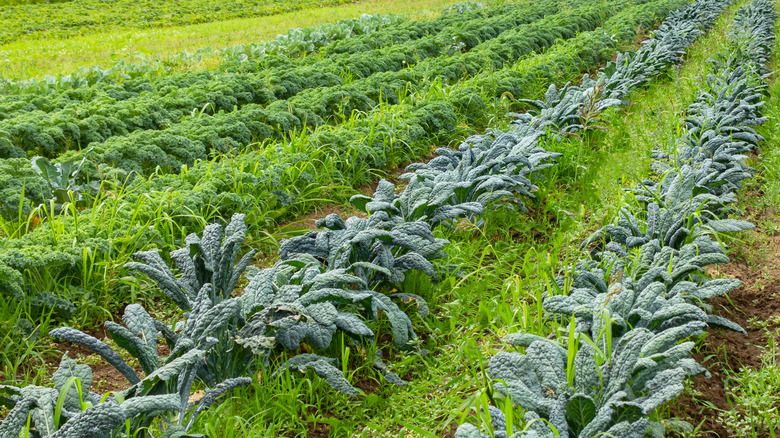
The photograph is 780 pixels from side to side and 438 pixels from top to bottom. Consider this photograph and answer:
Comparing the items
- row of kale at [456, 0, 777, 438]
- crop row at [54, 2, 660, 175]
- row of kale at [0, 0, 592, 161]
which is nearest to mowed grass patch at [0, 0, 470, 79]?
row of kale at [0, 0, 592, 161]

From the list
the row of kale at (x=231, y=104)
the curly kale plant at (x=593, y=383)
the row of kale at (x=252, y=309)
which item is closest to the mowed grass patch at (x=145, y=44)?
the row of kale at (x=231, y=104)

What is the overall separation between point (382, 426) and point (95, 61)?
10.4 meters

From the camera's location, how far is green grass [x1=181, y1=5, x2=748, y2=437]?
8.28 ft

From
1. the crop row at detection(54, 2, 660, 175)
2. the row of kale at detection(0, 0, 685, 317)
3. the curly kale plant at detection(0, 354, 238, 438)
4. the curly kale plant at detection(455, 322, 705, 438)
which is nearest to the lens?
the curly kale plant at detection(0, 354, 238, 438)

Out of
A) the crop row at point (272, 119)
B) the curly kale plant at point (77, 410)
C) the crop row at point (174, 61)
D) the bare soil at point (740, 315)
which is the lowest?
the bare soil at point (740, 315)

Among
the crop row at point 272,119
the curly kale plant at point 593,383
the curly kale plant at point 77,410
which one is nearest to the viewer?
the curly kale plant at point 77,410

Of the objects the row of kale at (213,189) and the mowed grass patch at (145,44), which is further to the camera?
the mowed grass patch at (145,44)

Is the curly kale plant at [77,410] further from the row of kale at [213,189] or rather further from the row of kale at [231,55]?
the row of kale at [231,55]

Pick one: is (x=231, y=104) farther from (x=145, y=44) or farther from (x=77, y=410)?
(x=145, y=44)

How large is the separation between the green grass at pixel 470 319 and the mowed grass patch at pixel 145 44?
5977 millimetres

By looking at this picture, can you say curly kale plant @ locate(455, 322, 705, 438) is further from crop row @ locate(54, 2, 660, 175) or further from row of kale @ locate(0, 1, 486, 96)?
row of kale @ locate(0, 1, 486, 96)

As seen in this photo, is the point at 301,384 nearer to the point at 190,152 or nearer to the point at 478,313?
the point at 478,313

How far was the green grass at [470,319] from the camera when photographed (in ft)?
8.28

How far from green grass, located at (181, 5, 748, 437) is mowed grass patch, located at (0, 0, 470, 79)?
5977 millimetres
